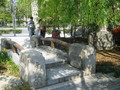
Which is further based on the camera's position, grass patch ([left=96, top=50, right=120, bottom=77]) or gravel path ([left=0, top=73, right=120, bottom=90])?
grass patch ([left=96, top=50, right=120, bottom=77])

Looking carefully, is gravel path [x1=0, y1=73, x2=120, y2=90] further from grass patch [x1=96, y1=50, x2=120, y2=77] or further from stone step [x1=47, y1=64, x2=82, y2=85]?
grass patch [x1=96, y1=50, x2=120, y2=77]

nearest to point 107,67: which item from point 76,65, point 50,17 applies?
point 76,65

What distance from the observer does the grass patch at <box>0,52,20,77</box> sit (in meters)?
6.20

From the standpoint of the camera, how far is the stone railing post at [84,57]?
5.54m

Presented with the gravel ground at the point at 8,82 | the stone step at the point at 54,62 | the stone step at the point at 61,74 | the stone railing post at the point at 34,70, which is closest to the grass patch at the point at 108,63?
the stone step at the point at 61,74

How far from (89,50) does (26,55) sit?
2.23 m

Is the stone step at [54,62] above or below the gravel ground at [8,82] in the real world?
above

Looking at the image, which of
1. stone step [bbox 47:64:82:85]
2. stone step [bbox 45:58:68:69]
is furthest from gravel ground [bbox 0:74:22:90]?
stone step [bbox 45:58:68:69]

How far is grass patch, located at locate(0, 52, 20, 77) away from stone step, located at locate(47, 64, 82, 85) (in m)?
1.43

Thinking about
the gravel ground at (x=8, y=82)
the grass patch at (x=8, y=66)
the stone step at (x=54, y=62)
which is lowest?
the gravel ground at (x=8, y=82)

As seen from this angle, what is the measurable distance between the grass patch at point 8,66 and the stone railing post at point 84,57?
234 cm

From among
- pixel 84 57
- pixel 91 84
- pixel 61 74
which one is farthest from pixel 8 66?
pixel 91 84

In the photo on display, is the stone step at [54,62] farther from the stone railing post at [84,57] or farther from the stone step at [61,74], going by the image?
the stone railing post at [84,57]

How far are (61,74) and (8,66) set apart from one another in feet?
9.32
